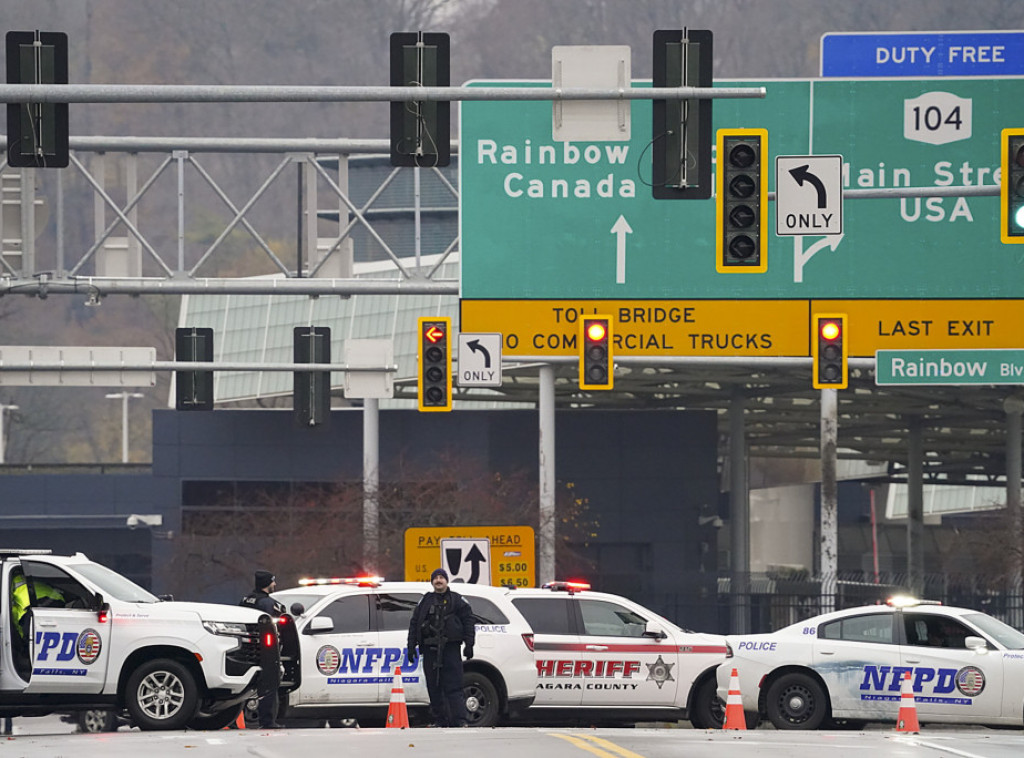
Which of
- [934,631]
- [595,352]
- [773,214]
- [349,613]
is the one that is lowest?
[934,631]

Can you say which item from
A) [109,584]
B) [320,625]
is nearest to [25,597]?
[109,584]

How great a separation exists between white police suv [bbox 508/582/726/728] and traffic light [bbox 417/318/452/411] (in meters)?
6.78

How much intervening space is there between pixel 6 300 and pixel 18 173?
100395 millimetres

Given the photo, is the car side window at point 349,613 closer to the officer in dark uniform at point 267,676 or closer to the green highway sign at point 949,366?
the officer in dark uniform at point 267,676

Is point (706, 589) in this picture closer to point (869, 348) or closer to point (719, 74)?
point (869, 348)

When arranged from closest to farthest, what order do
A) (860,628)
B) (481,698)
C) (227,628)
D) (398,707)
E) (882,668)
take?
(227,628) → (398,707) → (481,698) → (882,668) → (860,628)

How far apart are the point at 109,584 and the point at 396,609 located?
379cm

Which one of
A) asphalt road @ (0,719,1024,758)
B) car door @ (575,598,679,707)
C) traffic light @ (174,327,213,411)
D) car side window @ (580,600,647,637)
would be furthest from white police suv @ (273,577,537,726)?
traffic light @ (174,327,213,411)

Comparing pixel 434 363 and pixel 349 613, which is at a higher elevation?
pixel 434 363

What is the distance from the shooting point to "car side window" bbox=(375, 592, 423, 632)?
69.8ft

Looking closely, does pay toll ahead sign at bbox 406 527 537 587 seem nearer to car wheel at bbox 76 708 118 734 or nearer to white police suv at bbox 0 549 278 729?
car wheel at bbox 76 708 118 734

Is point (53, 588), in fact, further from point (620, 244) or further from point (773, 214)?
point (773, 214)

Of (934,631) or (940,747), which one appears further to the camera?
(934,631)

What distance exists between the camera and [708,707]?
22.3 m
